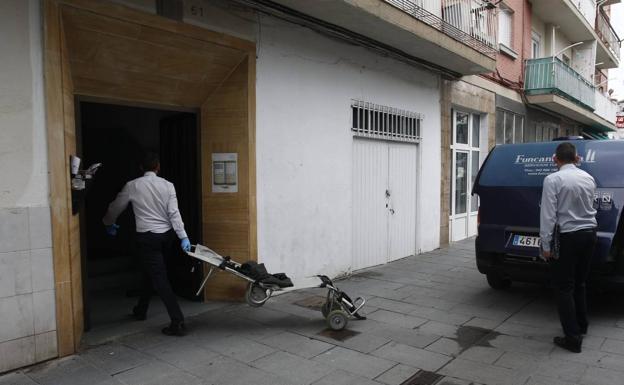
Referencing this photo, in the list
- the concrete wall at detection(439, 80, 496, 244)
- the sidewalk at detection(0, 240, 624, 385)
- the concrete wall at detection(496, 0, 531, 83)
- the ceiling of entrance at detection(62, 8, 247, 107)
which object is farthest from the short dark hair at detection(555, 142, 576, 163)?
the concrete wall at detection(496, 0, 531, 83)

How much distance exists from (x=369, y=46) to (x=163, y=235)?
15.0ft

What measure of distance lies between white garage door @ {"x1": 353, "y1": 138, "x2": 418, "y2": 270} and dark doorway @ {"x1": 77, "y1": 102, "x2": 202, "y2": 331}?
2.71m

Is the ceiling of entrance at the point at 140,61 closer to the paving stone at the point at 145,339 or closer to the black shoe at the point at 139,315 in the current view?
the black shoe at the point at 139,315

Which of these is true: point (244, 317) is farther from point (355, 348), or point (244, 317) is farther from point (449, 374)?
point (449, 374)

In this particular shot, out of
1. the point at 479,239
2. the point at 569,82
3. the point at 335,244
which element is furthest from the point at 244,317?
the point at 569,82

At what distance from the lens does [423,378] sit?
3656mm

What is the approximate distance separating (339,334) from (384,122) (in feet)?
14.2

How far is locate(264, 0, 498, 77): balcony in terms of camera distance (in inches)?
235

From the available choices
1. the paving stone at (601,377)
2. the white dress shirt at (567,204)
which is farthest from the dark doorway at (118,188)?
the paving stone at (601,377)

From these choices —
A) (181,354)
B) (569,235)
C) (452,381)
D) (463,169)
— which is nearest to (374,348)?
(452,381)

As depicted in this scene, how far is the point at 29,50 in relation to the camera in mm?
3623

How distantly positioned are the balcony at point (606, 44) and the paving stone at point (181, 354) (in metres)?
19.9

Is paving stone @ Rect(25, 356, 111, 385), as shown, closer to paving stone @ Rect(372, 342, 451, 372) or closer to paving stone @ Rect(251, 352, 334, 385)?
paving stone @ Rect(251, 352, 334, 385)

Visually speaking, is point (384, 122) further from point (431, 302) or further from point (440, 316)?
point (440, 316)
